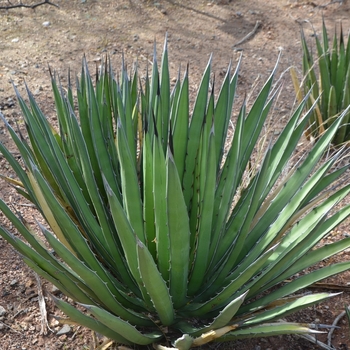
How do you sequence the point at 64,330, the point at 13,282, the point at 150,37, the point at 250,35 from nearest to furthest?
the point at 64,330 → the point at 13,282 → the point at 150,37 → the point at 250,35

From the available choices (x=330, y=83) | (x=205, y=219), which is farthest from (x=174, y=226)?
(x=330, y=83)

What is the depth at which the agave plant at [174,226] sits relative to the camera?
164 cm

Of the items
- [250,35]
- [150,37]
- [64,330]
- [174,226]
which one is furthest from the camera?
[250,35]

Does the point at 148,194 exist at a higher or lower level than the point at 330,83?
higher

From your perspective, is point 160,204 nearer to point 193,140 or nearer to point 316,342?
point 193,140

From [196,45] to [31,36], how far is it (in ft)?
4.87

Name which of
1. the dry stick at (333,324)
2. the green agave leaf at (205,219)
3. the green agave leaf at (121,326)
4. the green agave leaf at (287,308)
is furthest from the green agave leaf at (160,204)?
the dry stick at (333,324)

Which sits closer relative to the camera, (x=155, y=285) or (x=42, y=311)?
(x=155, y=285)

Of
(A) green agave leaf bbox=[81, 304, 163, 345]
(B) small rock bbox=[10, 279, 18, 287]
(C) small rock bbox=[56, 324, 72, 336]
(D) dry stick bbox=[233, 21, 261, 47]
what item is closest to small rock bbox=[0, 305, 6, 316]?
(B) small rock bbox=[10, 279, 18, 287]

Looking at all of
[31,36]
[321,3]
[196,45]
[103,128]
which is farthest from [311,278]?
[321,3]

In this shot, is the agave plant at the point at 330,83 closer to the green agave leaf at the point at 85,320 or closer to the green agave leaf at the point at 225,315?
the green agave leaf at the point at 225,315

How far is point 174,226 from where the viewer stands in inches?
63.2

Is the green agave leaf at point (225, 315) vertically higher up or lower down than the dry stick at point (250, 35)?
higher up

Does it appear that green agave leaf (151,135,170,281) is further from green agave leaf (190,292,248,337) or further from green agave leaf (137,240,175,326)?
green agave leaf (190,292,248,337)
